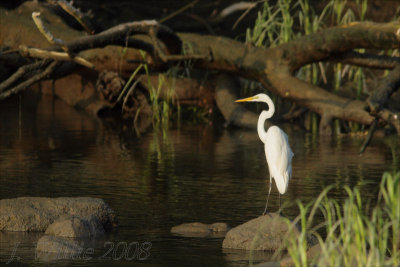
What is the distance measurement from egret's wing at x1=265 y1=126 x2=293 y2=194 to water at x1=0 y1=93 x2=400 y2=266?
502 mm

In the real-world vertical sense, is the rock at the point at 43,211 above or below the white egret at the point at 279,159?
below

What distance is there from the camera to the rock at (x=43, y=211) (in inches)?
282

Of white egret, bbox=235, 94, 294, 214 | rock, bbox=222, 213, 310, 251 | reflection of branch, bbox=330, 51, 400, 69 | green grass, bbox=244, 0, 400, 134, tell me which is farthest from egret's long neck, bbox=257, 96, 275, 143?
green grass, bbox=244, 0, 400, 134

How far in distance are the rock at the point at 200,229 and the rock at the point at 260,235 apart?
40 cm

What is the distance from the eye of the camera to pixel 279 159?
7.75 meters

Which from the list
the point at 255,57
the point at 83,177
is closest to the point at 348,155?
the point at 255,57

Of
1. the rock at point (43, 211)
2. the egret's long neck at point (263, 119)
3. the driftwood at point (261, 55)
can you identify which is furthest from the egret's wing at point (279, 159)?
the driftwood at point (261, 55)

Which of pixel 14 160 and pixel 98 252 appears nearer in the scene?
pixel 98 252

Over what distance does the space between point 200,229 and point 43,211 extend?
1372 millimetres

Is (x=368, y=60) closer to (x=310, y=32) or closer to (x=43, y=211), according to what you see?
(x=310, y=32)

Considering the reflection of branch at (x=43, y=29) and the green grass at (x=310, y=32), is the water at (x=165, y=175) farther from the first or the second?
the reflection of branch at (x=43, y=29)

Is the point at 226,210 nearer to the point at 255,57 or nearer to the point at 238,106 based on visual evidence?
the point at 255,57

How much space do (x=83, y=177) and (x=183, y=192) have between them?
1.55 metres

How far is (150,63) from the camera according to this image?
14.1 metres
